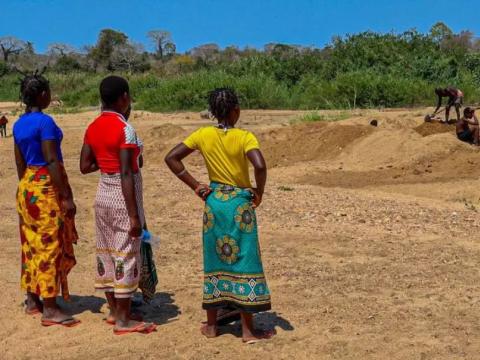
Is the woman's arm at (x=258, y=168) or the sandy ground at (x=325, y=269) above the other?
the woman's arm at (x=258, y=168)

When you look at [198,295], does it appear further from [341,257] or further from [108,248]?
[341,257]

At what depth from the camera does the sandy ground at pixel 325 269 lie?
4172mm

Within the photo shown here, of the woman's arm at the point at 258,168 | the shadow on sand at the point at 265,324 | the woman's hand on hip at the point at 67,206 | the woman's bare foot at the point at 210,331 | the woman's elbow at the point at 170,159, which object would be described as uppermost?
the woman's elbow at the point at 170,159

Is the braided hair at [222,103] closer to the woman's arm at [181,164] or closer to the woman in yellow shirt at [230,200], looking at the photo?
the woman in yellow shirt at [230,200]

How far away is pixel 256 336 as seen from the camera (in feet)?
13.7

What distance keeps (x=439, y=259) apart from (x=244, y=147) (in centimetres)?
286

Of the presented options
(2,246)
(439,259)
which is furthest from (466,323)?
(2,246)

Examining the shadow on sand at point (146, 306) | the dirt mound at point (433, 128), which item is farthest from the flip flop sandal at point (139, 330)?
the dirt mound at point (433, 128)

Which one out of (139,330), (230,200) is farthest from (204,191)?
(139,330)

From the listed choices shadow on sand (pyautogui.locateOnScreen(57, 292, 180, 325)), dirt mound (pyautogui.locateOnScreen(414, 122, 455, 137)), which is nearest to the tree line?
dirt mound (pyautogui.locateOnScreen(414, 122, 455, 137))

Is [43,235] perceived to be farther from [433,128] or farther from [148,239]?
[433,128]

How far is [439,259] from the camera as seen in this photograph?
19.8 feet

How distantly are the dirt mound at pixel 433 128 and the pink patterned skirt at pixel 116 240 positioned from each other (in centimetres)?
1079

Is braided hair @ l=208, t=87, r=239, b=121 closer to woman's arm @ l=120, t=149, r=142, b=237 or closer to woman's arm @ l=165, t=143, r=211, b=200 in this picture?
woman's arm @ l=165, t=143, r=211, b=200
